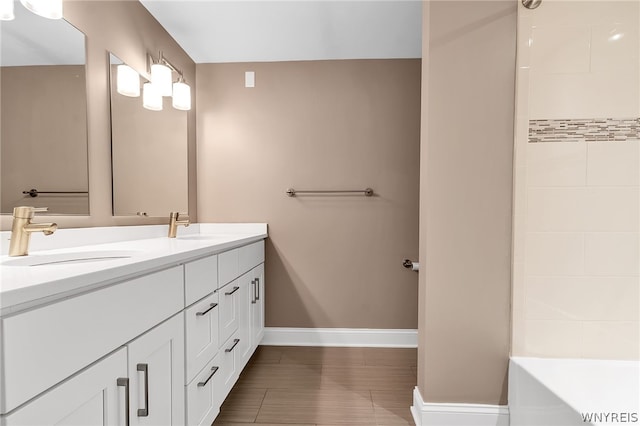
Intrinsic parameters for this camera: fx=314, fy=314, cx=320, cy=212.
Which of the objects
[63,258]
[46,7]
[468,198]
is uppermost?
[46,7]

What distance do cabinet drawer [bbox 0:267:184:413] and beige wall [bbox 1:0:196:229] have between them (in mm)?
750

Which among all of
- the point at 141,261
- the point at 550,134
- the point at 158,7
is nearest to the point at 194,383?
the point at 141,261

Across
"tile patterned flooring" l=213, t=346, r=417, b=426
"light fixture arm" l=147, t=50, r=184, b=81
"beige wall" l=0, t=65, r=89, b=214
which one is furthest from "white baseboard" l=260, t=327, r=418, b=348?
"light fixture arm" l=147, t=50, r=184, b=81

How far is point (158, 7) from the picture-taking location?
1813mm

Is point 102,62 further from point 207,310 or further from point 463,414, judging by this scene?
point 463,414

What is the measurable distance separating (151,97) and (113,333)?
1547 millimetres

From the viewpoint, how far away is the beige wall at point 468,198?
1342 millimetres

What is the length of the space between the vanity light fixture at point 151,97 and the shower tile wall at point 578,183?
1901 millimetres

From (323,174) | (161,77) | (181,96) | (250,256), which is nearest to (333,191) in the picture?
(323,174)

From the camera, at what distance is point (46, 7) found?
1146mm

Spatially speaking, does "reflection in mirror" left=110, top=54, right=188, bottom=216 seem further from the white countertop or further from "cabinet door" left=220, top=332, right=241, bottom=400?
"cabinet door" left=220, top=332, right=241, bottom=400

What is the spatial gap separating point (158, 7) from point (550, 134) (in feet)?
7.06

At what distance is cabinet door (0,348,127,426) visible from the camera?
1.84 feet

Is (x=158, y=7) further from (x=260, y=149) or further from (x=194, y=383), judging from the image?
(x=194, y=383)
